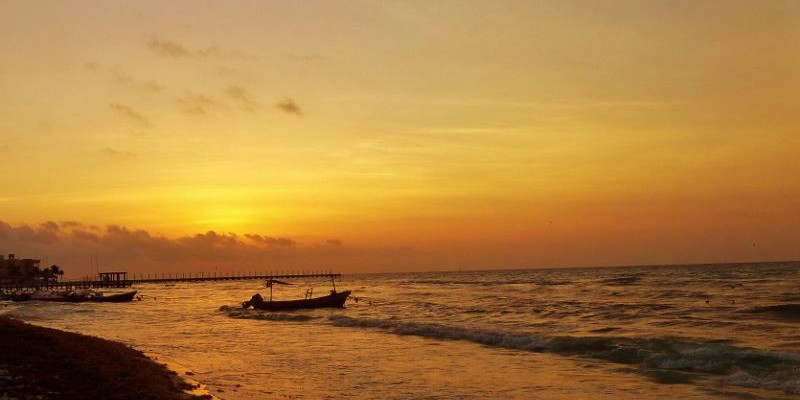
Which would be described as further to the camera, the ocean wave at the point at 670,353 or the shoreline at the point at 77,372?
the ocean wave at the point at 670,353

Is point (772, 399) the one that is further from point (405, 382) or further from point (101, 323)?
point (101, 323)

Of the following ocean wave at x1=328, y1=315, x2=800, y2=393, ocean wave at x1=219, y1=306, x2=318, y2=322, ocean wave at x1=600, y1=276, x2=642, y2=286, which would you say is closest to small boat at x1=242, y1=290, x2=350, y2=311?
ocean wave at x1=219, y1=306, x2=318, y2=322

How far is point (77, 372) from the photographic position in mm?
13898

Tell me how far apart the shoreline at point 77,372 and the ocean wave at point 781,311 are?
29349mm

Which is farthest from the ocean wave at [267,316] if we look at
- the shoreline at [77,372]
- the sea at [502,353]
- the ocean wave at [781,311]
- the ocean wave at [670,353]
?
the ocean wave at [781,311]

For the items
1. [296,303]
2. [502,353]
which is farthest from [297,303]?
[502,353]

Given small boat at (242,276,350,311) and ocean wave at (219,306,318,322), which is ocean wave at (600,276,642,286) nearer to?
small boat at (242,276,350,311)

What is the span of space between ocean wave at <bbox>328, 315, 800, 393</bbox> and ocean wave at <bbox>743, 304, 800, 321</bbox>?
1242 cm

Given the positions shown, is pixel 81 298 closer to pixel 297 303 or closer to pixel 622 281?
pixel 297 303

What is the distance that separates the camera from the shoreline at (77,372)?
12062 millimetres

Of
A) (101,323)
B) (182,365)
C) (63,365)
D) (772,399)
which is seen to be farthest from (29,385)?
(101,323)

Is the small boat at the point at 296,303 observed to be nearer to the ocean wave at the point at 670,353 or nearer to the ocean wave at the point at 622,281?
the ocean wave at the point at 670,353

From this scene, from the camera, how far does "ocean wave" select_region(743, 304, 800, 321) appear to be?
3312cm

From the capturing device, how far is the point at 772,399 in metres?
15.1
